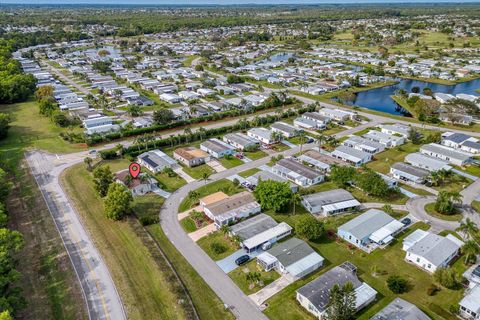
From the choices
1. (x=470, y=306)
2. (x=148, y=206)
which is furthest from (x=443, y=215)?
(x=148, y=206)

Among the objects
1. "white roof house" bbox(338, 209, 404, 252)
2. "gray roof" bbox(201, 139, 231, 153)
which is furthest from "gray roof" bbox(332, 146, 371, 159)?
"gray roof" bbox(201, 139, 231, 153)

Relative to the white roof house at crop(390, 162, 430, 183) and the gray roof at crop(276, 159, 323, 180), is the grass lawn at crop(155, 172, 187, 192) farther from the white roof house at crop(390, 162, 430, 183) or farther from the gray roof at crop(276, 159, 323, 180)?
the white roof house at crop(390, 162, 430, 183)

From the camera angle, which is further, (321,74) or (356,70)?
(356,70)

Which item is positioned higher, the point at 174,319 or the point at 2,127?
the point at 2,127

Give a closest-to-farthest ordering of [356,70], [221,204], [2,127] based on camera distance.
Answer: [221,204] < [2,127] < [356,70]

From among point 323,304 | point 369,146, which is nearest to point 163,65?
point 369,146

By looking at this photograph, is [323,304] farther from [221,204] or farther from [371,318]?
[221,204]

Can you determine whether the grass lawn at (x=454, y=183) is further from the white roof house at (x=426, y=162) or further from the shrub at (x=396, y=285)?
the shrub at (x=396, y=285)
